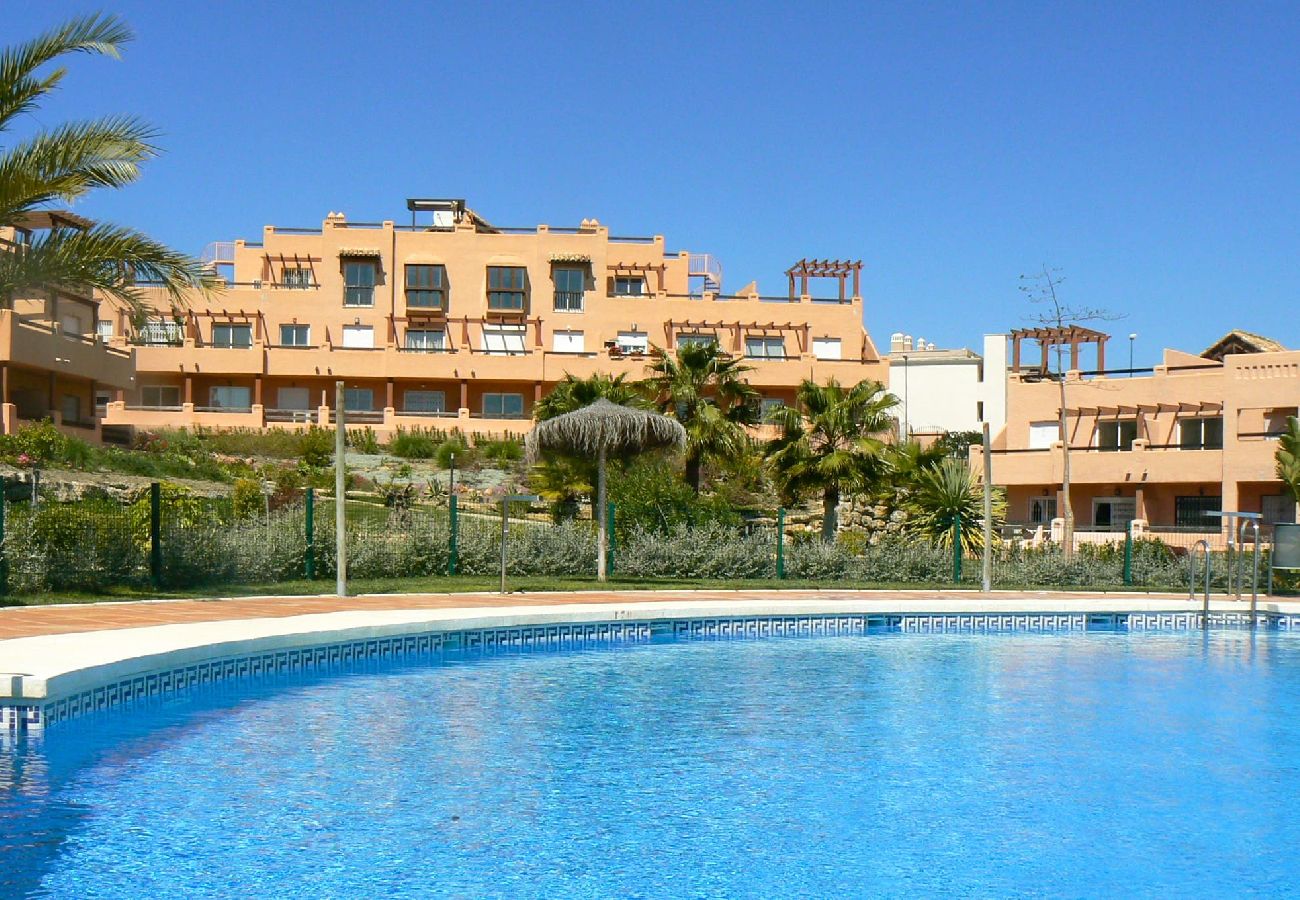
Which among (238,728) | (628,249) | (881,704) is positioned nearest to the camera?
(238,728)

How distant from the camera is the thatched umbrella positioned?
21.8m

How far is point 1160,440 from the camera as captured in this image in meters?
41.7

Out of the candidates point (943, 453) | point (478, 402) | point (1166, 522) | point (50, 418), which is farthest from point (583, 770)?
point (478, 402)

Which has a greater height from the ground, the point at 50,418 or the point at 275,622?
the point at 50,418

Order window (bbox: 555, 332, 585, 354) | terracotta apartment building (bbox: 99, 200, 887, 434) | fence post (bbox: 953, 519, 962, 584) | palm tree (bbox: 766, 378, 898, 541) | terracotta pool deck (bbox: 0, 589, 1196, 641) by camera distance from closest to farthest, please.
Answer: terracotta pool deck (bbox: 0, 589, 1196, 641)
fence post (bbox: 953, 519, 962, 584)
palm tree (bbox: 766, 378, 898, 541)
terracotta apartment building (bbox: 99, 200, 887, 434)
window (bbox: 555, 332, 585, 354)

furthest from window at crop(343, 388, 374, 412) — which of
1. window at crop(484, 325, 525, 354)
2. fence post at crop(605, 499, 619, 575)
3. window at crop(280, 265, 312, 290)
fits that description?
fence post at crop(605, 499, 619, 575)

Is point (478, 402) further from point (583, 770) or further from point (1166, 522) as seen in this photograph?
point (583, 770)

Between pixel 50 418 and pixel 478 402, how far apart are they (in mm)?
22610

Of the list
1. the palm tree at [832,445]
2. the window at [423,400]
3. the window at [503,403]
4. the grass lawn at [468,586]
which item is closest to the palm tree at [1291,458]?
the grass lawn at [468,586]

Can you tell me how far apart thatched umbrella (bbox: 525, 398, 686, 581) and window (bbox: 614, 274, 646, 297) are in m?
38.4

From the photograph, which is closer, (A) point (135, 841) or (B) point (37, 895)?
(B) point (37, 895)

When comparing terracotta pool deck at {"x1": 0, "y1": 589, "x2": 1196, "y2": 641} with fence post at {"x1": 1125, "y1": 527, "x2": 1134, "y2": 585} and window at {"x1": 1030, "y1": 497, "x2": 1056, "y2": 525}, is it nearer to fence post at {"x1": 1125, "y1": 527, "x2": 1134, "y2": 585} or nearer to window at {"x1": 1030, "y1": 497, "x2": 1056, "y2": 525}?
fence post at {"x1": 1125, "y1": 527, "x2": 1134, "y2": 585}

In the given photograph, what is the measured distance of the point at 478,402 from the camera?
56.7m

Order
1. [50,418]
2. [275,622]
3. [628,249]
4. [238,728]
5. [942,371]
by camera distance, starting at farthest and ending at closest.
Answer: [942,371] → [628,249] → [50,418] → [275,622] → [238,728]
